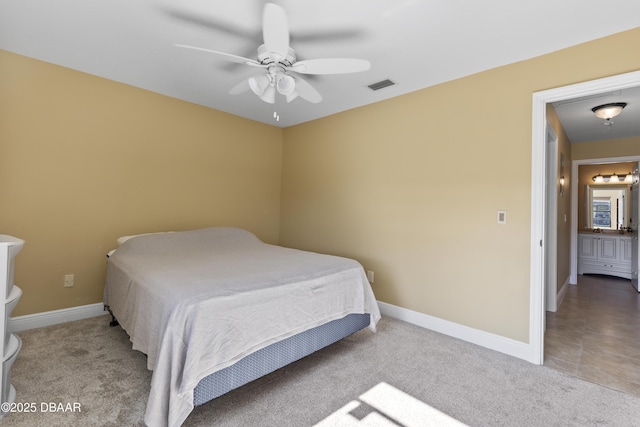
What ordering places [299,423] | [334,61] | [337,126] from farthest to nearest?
[337,126] → [334,61] → [299,423]

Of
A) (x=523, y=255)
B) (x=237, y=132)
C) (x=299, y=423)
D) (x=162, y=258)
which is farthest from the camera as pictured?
(x=237, y=132)

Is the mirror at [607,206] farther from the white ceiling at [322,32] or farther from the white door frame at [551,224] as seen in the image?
the white ceiling at [322,32]

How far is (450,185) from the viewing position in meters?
2.84

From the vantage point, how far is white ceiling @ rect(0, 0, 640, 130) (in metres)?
1.87

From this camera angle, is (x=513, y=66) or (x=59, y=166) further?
(x=59, y=166)

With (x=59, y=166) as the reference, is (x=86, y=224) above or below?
below

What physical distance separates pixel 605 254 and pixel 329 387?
20.3 feet

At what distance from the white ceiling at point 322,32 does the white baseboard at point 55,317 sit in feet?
7.62

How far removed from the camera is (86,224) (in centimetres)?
295

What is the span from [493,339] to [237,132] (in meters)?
3.76

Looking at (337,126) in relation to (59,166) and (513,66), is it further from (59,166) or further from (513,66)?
(59,166)

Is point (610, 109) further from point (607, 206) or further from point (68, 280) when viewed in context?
point (68, 280)

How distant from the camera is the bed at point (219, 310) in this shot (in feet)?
4.88

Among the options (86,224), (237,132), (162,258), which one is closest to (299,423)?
(162,258)
